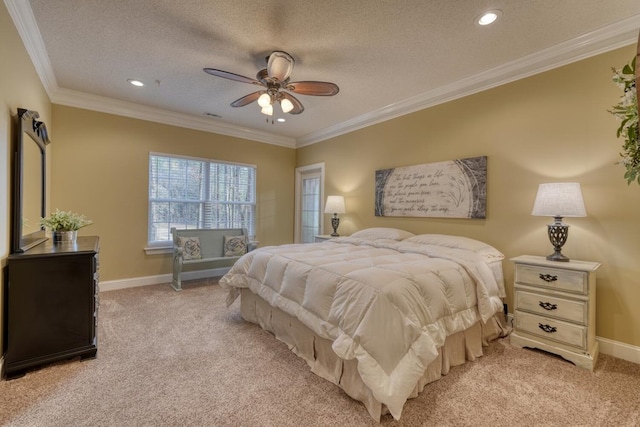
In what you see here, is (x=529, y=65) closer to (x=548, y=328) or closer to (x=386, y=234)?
(x=386, y=234)

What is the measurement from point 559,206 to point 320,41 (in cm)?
243

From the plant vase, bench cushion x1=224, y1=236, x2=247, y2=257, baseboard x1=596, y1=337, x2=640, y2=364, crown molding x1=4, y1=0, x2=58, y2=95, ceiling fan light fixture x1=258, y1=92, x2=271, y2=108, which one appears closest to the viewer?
crown molding x1=4, y1=0, x2=58, y2=95

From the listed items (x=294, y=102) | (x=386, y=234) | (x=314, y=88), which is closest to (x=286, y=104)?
(x=294, y=102)

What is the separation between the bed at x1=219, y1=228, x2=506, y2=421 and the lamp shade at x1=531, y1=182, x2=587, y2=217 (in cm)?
67

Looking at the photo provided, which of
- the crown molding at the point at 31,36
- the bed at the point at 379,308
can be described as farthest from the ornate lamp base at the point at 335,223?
the crown molding at the point at 31,36

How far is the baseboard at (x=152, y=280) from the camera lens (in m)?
4.07

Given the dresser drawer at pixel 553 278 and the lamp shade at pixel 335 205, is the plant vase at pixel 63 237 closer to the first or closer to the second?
the lamp shade at pixel 335 205

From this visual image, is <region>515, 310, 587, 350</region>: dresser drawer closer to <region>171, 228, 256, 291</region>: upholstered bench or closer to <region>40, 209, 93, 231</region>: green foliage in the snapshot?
<region>171, 228, 256, 291</region>: upholstered bench

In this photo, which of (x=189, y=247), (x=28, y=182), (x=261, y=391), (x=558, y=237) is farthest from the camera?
(x=189, y=247)

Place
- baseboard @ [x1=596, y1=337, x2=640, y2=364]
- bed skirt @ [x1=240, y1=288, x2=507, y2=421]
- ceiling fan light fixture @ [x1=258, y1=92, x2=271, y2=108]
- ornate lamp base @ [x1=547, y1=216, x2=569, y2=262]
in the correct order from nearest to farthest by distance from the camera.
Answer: bed skirt @ [x1=240, y1=288, x2=507, y2=421]
baseboard @ [x1=596, y1=337, x2=640, y2=364]
ornate lamp base @ [x1=547, y1=216, x2=569, y2=262]
ceiling fan light fixture @ [x1=258, y1=92, x2=271, y2=108]

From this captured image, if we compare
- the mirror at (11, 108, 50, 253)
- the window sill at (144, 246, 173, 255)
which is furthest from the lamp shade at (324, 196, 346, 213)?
the mirror at (11, 108, 50, 253)

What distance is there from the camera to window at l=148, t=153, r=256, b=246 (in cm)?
452

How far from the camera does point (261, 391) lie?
184 cm

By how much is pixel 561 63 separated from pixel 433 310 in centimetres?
259
